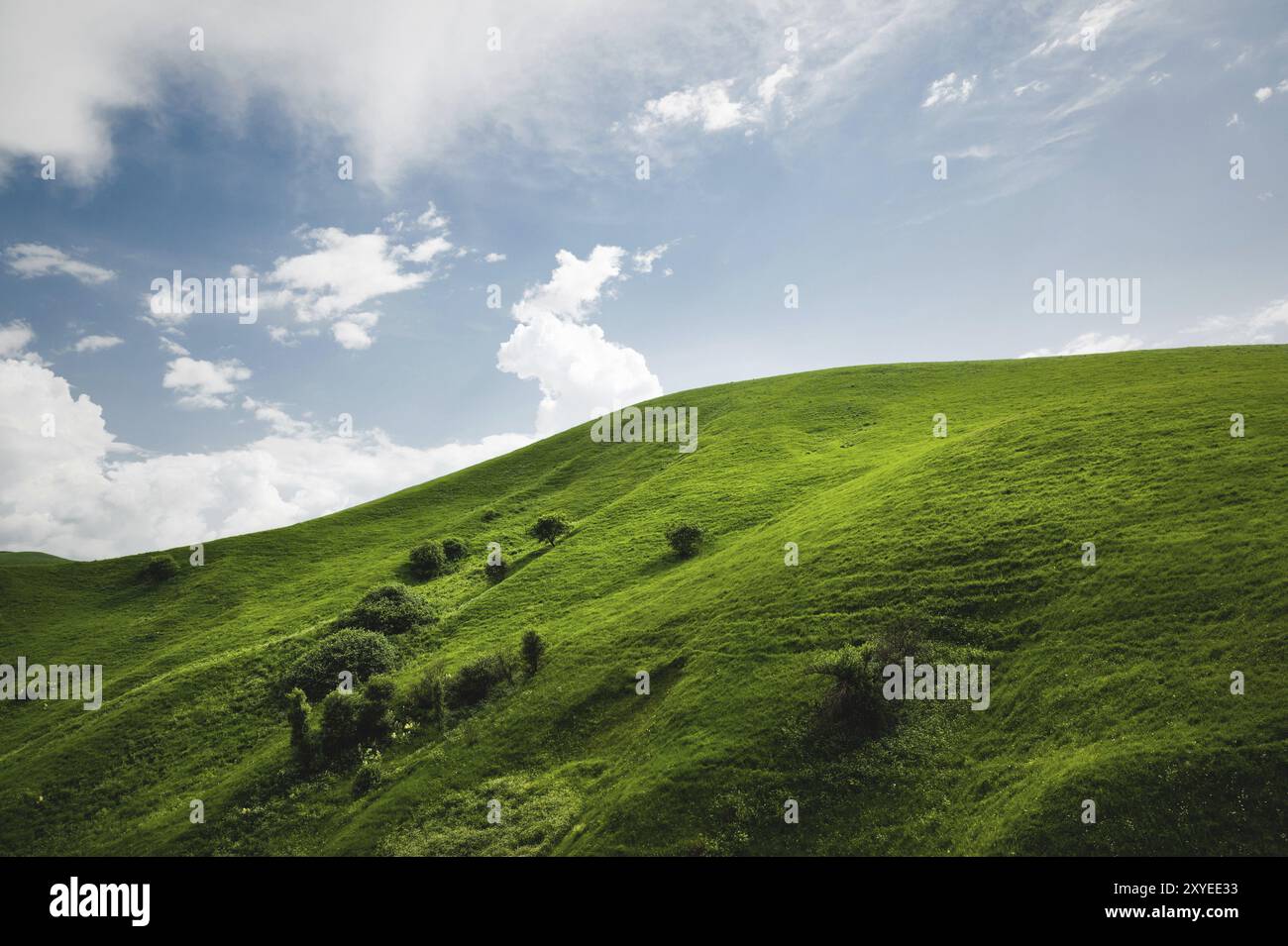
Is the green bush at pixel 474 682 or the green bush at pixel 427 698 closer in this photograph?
the green bush at pixel 427 698

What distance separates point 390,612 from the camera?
51594mm

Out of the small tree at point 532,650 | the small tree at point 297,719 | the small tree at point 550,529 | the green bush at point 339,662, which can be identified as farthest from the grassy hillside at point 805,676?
the small tree at point 550,529

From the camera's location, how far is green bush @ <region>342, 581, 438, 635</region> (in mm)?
50875

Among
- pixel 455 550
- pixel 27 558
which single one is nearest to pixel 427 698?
pixel 455 550

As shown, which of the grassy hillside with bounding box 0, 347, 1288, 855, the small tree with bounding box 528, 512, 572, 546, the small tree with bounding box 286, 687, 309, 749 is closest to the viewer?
the grassy hillside with bounding box 0, 347, 1288, 855

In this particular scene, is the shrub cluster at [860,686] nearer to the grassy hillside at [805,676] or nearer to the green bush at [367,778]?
the grassy hillside at [805,676]

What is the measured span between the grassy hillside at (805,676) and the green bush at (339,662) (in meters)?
1.41

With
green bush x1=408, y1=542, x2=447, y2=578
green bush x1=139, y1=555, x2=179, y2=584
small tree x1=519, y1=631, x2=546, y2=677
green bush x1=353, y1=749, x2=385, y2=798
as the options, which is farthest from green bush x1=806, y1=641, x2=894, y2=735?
green bush x1=139, y1=555, x2=179, y2=584

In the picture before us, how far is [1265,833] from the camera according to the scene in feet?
53.6

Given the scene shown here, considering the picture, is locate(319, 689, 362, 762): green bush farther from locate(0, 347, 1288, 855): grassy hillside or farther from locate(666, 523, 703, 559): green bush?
locate(666, 523, 703, 559): green bush

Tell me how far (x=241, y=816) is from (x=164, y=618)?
42501 mm

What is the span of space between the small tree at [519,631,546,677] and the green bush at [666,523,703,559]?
51.5 ft

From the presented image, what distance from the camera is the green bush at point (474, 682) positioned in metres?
36.7

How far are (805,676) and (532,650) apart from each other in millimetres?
17060
